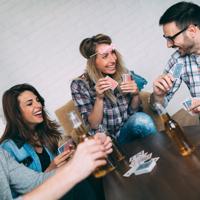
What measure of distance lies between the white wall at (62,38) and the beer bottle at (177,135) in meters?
1.56

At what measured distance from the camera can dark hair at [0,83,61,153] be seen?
211cm

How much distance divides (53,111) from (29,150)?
0.78 meters

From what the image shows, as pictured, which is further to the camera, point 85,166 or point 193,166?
point 193,166

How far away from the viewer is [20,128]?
2119 mm

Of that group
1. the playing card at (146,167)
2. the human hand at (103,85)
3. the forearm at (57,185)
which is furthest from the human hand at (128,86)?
the forearm at (57,185)

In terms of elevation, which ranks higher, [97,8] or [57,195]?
[97,8]

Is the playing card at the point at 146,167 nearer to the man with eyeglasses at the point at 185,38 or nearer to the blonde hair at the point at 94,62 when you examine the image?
Result: the man with eyeglasses at the point at 185,38

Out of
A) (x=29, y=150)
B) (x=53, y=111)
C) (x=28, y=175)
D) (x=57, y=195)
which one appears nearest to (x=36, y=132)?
(x=29, y=150)

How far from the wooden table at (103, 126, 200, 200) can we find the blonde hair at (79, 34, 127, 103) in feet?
4.03

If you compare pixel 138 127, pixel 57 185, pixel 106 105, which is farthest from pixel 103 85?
pixel 57 185

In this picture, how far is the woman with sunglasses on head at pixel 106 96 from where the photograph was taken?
2.42 m

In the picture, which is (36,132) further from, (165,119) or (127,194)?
(127,194)

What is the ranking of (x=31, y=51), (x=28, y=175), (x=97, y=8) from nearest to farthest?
(x=28, y=175), (x=31, y=51), (x=97, y=8)

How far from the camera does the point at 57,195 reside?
2.65 feet
